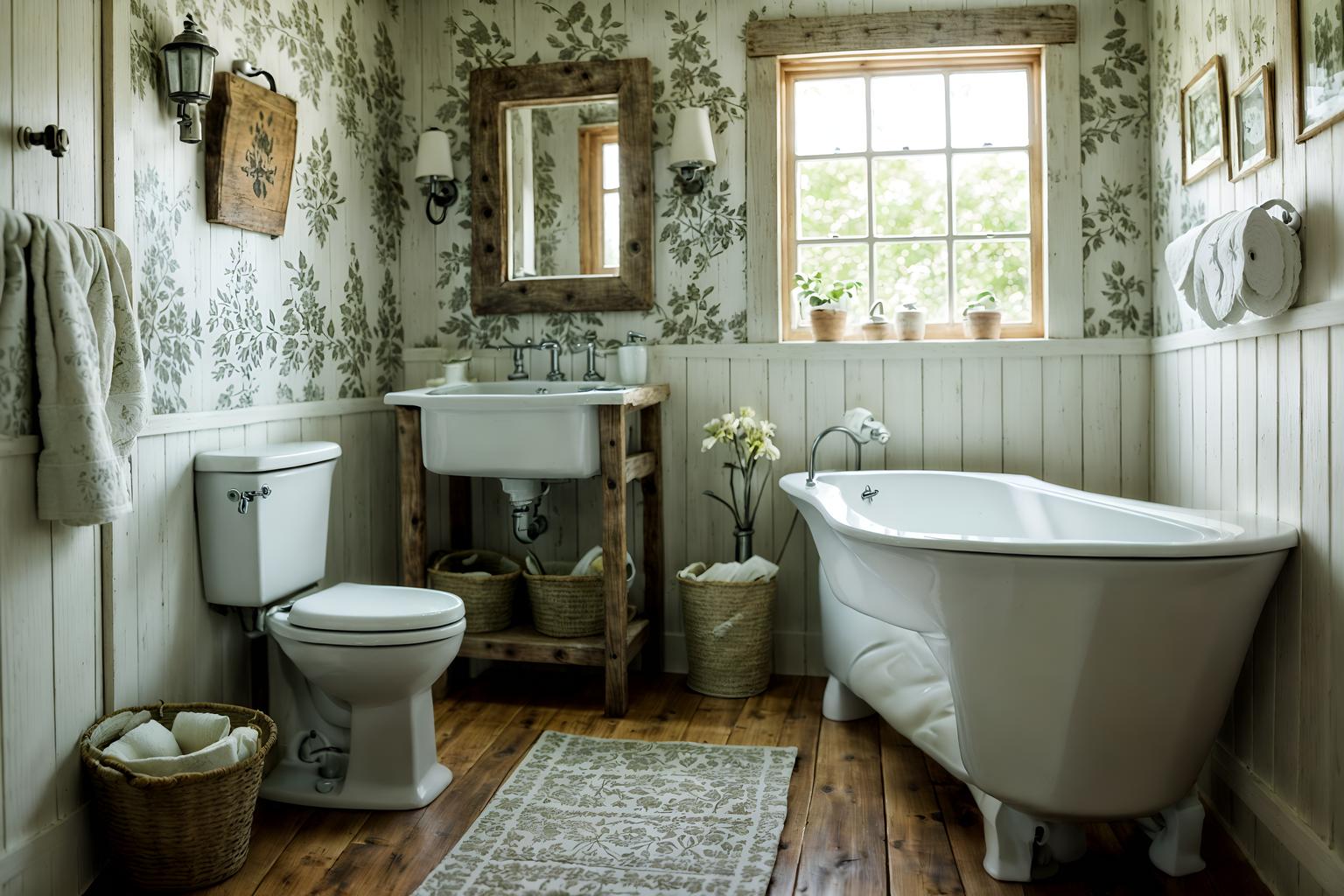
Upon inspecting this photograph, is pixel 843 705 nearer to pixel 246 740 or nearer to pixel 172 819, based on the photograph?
pixel 246 740

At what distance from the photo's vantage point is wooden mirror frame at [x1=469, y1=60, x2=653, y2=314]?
311 centimetres

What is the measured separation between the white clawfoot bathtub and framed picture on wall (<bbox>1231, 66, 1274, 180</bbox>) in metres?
0.75

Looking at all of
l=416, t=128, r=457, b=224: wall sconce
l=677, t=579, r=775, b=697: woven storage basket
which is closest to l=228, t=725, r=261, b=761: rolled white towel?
l=677, t=579, r=775, b=697: woven storage basket

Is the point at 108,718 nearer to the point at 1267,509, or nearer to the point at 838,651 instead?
the point at 838,651

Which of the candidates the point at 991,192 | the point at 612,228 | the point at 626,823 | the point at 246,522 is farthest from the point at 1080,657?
the point at 612,228

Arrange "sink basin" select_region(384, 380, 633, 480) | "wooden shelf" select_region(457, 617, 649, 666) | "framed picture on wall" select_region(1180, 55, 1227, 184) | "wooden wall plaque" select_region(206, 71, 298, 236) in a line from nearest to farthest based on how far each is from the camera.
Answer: "framed picture on wall" select_region(1180, 55, 1227, 184) < "wooden wall plaque" select_region(206, 71, 298, 236) < "sink basin" select_region(384, 380, 633, 480) < "wooden shelf" select_region(457, 617, 649, 666)

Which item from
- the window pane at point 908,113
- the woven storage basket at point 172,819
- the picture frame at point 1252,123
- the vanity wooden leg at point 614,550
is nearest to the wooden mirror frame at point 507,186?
the vanity wooden leg at point 614,550

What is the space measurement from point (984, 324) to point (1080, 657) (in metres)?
1.54

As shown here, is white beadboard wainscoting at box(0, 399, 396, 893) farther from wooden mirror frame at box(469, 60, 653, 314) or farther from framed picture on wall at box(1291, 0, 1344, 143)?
framed picture on wall at box(1291, 0, 1344, 143)

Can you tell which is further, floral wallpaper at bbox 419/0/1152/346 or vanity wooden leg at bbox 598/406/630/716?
floral wallpaper at bbox 419/0/1152/346

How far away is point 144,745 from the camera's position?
73.9 inches

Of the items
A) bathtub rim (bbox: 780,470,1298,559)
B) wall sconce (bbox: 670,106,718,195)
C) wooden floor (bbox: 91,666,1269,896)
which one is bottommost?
wooden floor (bbox: 91,666,1269,896)

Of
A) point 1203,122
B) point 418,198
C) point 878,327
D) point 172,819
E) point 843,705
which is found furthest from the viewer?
point 418,198

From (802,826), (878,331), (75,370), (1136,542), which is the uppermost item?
(878,331)
